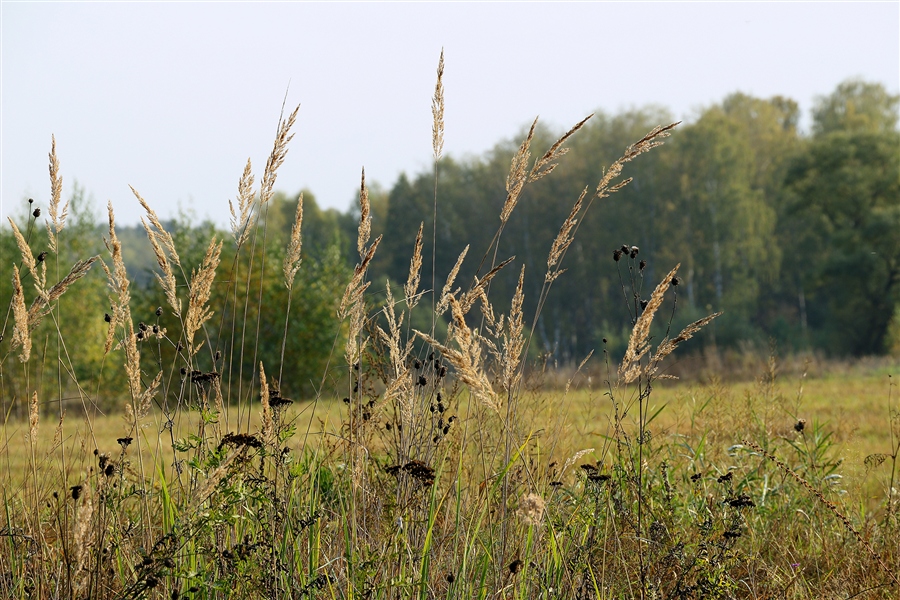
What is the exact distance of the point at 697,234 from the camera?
126ft

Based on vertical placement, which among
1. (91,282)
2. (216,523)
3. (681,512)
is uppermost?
(91,282)

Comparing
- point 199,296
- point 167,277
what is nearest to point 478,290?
point 199,296

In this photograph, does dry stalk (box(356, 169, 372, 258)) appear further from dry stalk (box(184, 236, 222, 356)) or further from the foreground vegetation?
dry stalk (box(184, 236, 222, 356))

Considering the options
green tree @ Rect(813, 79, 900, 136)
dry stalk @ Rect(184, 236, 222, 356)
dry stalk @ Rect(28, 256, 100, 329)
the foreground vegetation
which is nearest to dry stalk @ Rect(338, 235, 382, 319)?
the foreground vegetation

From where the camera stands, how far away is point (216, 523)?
2359 mm

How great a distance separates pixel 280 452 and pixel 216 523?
0.27 meters

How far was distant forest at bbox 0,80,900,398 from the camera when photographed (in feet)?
102

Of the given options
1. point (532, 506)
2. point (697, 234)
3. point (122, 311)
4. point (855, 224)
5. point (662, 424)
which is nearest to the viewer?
point (532, 506)

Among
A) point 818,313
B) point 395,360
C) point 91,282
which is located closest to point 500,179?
point 818,313

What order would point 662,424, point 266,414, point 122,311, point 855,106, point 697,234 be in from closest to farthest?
point 266,414
point 122,311
point 662,424
point 697,234
point 855,106

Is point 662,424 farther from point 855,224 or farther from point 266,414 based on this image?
point 855,224

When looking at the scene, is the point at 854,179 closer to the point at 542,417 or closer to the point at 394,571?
the point at 542,417

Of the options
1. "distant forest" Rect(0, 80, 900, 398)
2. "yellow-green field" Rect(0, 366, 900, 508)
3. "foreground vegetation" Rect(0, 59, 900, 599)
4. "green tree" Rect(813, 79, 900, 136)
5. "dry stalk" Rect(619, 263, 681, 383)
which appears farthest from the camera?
"green tree" Rect(813, 79, 900, 136)

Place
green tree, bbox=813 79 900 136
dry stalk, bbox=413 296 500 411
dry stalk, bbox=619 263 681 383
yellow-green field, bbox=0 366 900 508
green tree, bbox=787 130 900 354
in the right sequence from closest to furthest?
dry stalk, bbox=413 296 500 411
dry stalk, bbox=619 263 681 383
yellow-green field, bbox=0 366 900 508
green tree, bbox=787 130 900 354
green tree, bbox=813 79 900 136
